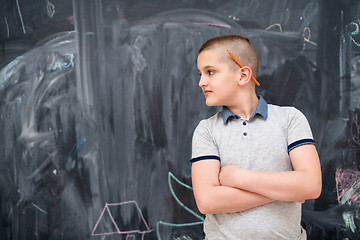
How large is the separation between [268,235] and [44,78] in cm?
134

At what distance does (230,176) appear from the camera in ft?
3.31

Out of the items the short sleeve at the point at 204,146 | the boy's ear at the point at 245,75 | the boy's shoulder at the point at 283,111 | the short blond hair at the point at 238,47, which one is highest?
the short blond hair at the point at 238,47

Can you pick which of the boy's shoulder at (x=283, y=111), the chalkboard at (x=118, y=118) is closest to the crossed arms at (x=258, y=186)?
the boy's shoulder at (x=283, y=111)

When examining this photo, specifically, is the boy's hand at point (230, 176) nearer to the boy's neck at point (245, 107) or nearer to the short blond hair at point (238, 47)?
the boy's neck at point (245, 107)

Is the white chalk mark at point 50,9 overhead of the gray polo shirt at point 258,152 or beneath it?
overhead

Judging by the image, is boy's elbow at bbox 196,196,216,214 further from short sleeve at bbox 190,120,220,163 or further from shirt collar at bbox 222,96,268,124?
shirt collar at bbox 222,96,268,124

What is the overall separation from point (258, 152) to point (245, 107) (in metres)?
0.16

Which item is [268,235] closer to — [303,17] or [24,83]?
[303,17]

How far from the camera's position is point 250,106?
3.67 ft

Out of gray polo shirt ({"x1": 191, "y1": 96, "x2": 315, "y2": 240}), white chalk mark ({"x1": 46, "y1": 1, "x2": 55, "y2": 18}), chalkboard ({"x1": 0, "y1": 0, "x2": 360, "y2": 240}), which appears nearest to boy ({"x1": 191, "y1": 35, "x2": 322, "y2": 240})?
gray polo shirt ({"x1": 191, "y1": 96, "x2": 315, "y2": 240})

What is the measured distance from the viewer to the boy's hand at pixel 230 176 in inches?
39.4

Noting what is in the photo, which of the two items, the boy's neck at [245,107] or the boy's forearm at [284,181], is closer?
the boy's forearm at [284,181]

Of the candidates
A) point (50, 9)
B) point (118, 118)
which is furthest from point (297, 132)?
point (50, 9)

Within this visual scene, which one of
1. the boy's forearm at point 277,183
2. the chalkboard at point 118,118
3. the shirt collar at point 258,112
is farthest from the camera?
the chalkboard at point 118,118
